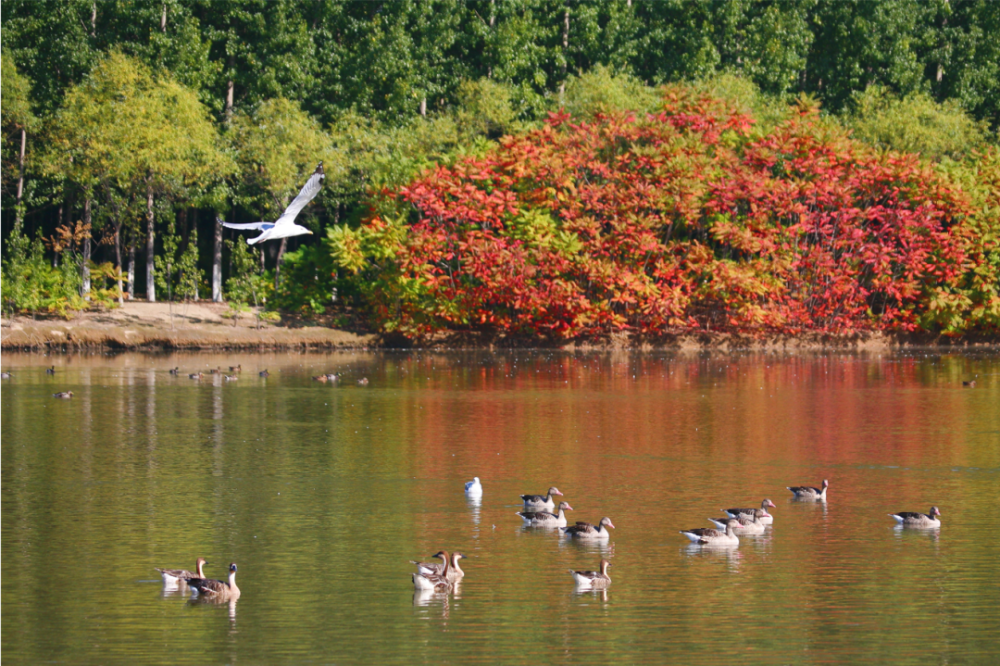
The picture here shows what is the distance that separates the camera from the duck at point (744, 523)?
21.0 meters

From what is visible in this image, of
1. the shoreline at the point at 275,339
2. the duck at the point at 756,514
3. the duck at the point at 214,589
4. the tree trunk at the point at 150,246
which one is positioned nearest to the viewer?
the duck at the point at 214,589

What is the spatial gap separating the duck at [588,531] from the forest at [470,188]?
39.0 meters

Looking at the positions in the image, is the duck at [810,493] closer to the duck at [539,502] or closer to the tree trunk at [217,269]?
the duck at [539,502]

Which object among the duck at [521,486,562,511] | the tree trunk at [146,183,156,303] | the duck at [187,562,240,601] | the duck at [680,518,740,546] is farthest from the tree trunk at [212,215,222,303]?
the duck at [187,562,240,601]

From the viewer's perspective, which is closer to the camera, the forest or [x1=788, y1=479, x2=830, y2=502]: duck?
[x1=788, y1=479, x2=830, y2=502]: duck

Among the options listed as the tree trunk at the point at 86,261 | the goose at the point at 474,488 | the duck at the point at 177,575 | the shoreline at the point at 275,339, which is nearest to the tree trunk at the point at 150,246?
the shoreline at the point at 275,339

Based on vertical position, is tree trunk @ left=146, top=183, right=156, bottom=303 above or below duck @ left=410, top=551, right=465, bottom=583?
above

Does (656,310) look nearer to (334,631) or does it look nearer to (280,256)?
(280,256)

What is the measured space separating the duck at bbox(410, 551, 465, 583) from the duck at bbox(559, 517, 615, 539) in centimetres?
291

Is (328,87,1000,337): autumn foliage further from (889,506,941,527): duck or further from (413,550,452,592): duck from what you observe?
(413,550,452,592): duck

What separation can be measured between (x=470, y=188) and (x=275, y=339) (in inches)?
443

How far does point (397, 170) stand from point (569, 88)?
38.0ft

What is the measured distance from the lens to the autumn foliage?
61000 millimetres

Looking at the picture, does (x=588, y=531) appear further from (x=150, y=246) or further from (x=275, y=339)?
(x=150, y=246)
